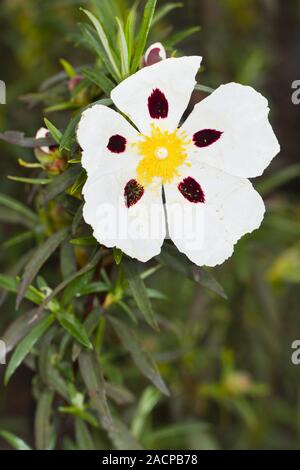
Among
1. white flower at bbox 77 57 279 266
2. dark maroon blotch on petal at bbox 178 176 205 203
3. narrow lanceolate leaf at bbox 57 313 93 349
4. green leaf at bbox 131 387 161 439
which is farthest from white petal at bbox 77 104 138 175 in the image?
green leaf at bbox 131 387 161 439

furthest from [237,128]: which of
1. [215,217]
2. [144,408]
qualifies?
[144,408]

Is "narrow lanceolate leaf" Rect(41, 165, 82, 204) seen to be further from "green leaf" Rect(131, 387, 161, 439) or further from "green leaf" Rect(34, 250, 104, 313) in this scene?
"green leaf" Rect(131, 387, 161, 439)

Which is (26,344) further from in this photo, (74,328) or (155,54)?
(155,54)

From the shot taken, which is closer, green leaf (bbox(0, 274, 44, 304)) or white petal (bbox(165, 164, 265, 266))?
white petal (bbox(165, 164, 265, 266))

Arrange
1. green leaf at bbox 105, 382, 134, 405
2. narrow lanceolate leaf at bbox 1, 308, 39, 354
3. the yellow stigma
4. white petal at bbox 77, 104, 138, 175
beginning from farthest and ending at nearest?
Result: 1. green leaf at bbox 105, 382, 134, 405
2. narrow lanceolate leaf at bbox 1, 308, 39, 354
3. the yellow stigma
4. white petal at bbox 77, 104, 138, 175

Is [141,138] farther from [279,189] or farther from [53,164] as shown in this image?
[279,189]
